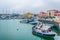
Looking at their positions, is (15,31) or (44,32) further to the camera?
(15,31)

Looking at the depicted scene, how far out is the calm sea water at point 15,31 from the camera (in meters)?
3.97

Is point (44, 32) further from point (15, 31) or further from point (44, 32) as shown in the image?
point (15, 31)

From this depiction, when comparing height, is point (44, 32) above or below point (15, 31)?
above

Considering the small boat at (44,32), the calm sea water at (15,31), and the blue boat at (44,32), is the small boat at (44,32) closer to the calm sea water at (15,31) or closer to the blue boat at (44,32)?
the blue boat at (44,32)

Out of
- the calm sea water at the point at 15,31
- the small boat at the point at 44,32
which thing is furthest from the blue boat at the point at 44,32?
the calm sea water at the point at 15,31

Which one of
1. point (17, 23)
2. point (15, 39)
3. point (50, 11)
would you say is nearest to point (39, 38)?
point (15, 39)

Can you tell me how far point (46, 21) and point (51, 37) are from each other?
78cm

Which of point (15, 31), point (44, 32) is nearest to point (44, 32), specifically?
point (44, 32)

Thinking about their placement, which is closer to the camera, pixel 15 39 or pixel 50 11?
pixel 15 39

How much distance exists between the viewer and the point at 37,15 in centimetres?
445

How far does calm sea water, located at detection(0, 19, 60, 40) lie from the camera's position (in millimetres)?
3975

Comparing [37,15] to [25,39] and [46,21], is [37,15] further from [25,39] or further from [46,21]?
[25,39]

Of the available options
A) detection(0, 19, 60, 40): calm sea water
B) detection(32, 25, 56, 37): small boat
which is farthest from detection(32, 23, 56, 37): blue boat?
detection(0, 19, 60, 40): calm sea water

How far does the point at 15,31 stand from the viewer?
191 inches
